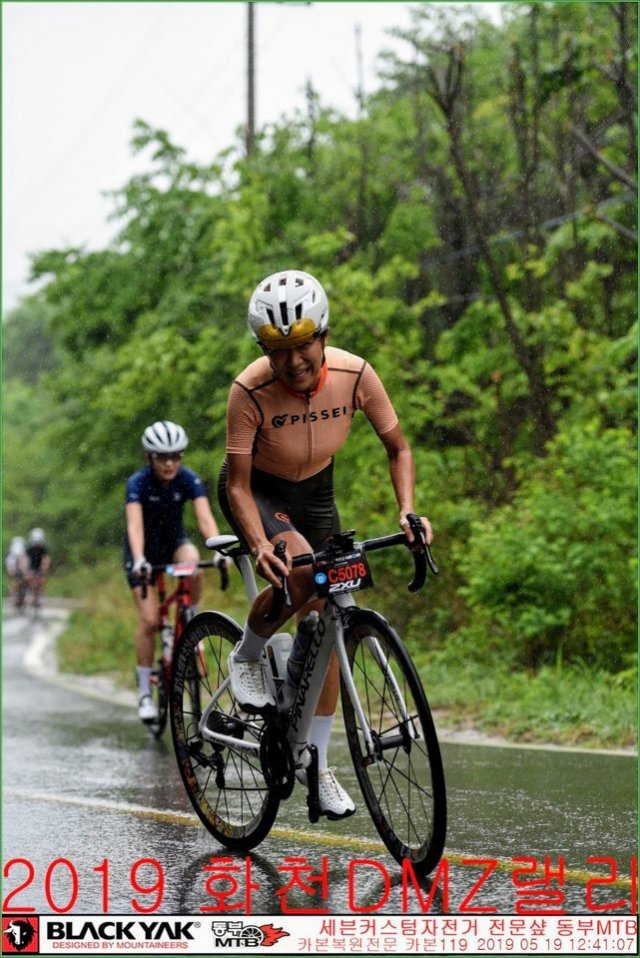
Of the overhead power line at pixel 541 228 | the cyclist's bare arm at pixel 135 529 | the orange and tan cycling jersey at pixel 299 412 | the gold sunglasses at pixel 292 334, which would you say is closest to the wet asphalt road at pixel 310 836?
the cyclist's bare arm at pixel 135 529

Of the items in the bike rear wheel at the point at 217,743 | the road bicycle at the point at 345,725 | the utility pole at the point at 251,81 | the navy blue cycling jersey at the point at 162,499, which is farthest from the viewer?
the utility pole at the point at 251,81

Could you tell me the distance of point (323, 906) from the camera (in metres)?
4.83

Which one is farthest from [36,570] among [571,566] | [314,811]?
[314,811]

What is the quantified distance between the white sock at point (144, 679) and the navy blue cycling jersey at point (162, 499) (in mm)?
878

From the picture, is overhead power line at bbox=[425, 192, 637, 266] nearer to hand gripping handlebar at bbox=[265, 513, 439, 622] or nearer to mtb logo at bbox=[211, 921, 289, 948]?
hand gripping handlebar at bbox=[265, 513, 439, 622]

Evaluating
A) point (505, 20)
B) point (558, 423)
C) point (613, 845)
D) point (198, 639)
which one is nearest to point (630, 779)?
point (613, 845)

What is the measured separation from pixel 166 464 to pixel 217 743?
3798 millimetres

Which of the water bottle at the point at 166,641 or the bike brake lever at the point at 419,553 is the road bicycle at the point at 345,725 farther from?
the water bottle at the point at 166,641

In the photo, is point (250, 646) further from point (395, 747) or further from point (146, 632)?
point (146, 632)

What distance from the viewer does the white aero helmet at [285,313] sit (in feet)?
17.2

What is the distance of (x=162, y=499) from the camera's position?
995 cm

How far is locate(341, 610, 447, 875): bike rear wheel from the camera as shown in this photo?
489cm

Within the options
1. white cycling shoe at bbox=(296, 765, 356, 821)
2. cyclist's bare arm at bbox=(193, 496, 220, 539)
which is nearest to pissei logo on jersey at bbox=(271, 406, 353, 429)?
white cycling shoe at bbox=(296, 765, 356, 821)

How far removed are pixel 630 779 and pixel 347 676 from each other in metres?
2.73
